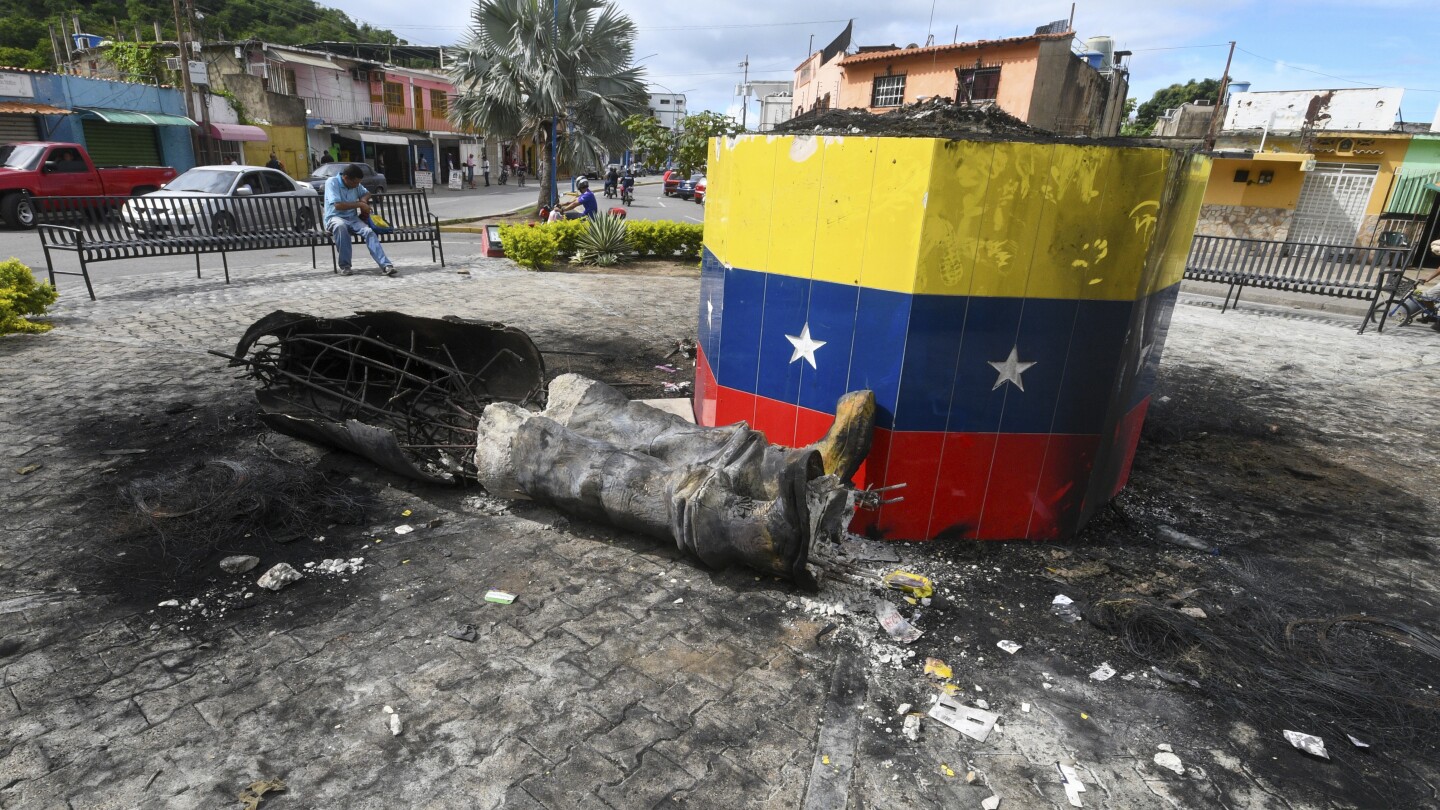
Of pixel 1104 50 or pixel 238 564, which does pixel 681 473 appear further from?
pixel 1104 50

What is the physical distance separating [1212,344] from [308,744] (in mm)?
10967

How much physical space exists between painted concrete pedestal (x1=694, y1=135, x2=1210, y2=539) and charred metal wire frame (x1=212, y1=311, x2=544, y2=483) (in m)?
1.83

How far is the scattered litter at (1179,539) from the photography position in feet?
13.7

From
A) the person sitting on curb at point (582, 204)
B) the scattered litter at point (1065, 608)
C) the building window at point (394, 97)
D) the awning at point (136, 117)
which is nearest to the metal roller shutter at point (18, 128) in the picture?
the awning at point (136, 117)

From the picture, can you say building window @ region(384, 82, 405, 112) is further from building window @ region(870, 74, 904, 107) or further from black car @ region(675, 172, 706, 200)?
building window @ region(870, 74, 904, 107)

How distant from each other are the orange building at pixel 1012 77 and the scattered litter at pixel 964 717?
15831 millimetres

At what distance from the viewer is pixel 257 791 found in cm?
218

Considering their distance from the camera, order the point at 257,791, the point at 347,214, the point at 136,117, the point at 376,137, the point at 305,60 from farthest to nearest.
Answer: the point at 376,137 < the point at 305,60 < the point at 136,117 < the point at 347,214 < the point at 257,791

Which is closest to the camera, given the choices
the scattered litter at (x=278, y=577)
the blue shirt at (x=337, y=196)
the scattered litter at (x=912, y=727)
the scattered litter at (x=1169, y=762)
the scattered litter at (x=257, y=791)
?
the scattered litter at (x=257, y=791)

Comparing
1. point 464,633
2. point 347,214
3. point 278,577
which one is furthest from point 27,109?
point 464,633

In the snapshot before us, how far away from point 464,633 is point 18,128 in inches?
1100

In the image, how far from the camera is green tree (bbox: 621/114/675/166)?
18480 millimetres

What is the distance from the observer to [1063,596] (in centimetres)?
350

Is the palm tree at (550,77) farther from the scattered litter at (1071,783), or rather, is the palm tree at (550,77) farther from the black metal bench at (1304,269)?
the scattered litter at (1071,783)
